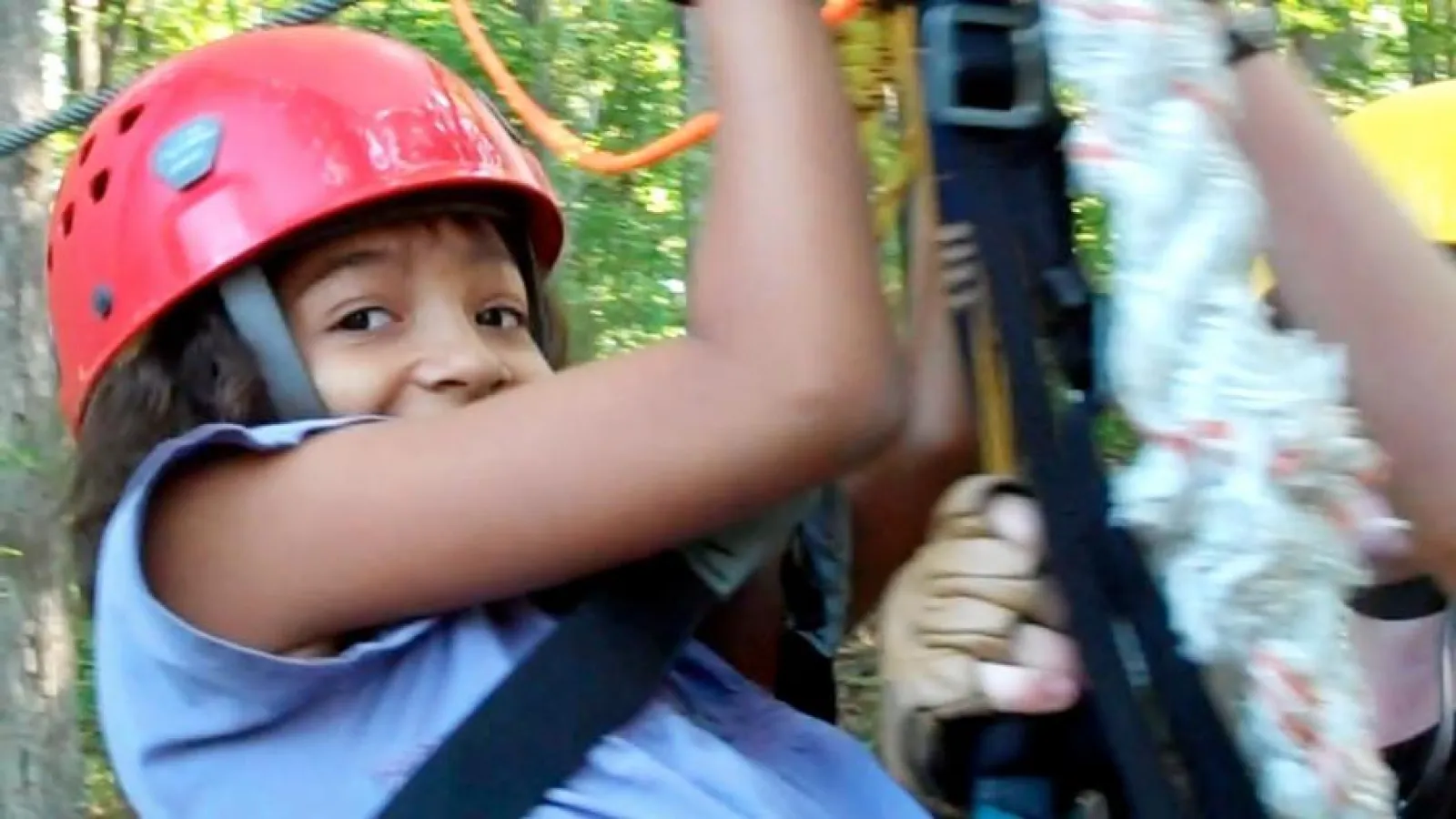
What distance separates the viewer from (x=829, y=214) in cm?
108

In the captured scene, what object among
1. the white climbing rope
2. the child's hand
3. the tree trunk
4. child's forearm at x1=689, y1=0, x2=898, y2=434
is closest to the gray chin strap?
child's forearm at x1=689, y1=0, x2=898, y2=434

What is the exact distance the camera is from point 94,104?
243cm

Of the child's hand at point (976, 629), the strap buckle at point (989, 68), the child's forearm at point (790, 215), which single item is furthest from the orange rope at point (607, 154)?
the child's hand at point (976, 629)

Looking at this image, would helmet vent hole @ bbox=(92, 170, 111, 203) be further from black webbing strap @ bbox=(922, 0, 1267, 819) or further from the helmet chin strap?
black webbing strap @ bbox=(922, 0, 1267, 819)

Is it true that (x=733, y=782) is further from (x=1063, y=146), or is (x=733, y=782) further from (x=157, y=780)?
(x=1063, y=146)

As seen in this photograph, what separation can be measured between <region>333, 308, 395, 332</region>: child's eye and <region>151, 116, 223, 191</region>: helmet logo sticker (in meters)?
0.18

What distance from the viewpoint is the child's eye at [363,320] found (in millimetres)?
1393

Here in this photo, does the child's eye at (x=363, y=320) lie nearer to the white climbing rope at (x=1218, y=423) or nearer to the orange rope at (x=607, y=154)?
the orange rope at (x=607, y=154)

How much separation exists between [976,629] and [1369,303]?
0.38 m

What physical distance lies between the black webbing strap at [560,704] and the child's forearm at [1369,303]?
443 millimetres

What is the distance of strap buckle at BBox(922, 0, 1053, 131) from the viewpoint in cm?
95

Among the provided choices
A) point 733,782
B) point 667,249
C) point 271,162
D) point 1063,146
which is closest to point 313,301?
point 271,162

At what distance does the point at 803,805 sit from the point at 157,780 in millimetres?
427

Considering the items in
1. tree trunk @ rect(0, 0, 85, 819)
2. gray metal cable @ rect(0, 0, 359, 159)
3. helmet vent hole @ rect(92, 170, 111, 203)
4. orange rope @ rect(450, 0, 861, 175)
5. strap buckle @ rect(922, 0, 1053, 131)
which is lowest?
tree trunk @ rect(0, 0, 85, 819)
